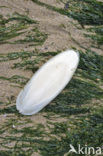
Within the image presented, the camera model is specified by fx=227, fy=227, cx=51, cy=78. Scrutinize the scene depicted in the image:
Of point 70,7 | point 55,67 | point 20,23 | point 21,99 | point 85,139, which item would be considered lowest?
point 85,139

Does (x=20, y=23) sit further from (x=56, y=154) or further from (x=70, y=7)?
(x=56, y=154)

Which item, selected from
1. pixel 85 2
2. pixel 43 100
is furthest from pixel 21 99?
pixel 85 2

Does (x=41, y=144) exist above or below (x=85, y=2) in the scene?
below

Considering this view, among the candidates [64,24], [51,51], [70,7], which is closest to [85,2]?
[70,7]

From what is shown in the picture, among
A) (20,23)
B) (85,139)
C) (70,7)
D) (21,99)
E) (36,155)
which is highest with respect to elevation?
(70,7)

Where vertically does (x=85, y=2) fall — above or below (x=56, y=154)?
above

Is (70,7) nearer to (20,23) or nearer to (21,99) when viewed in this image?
(20,23)
